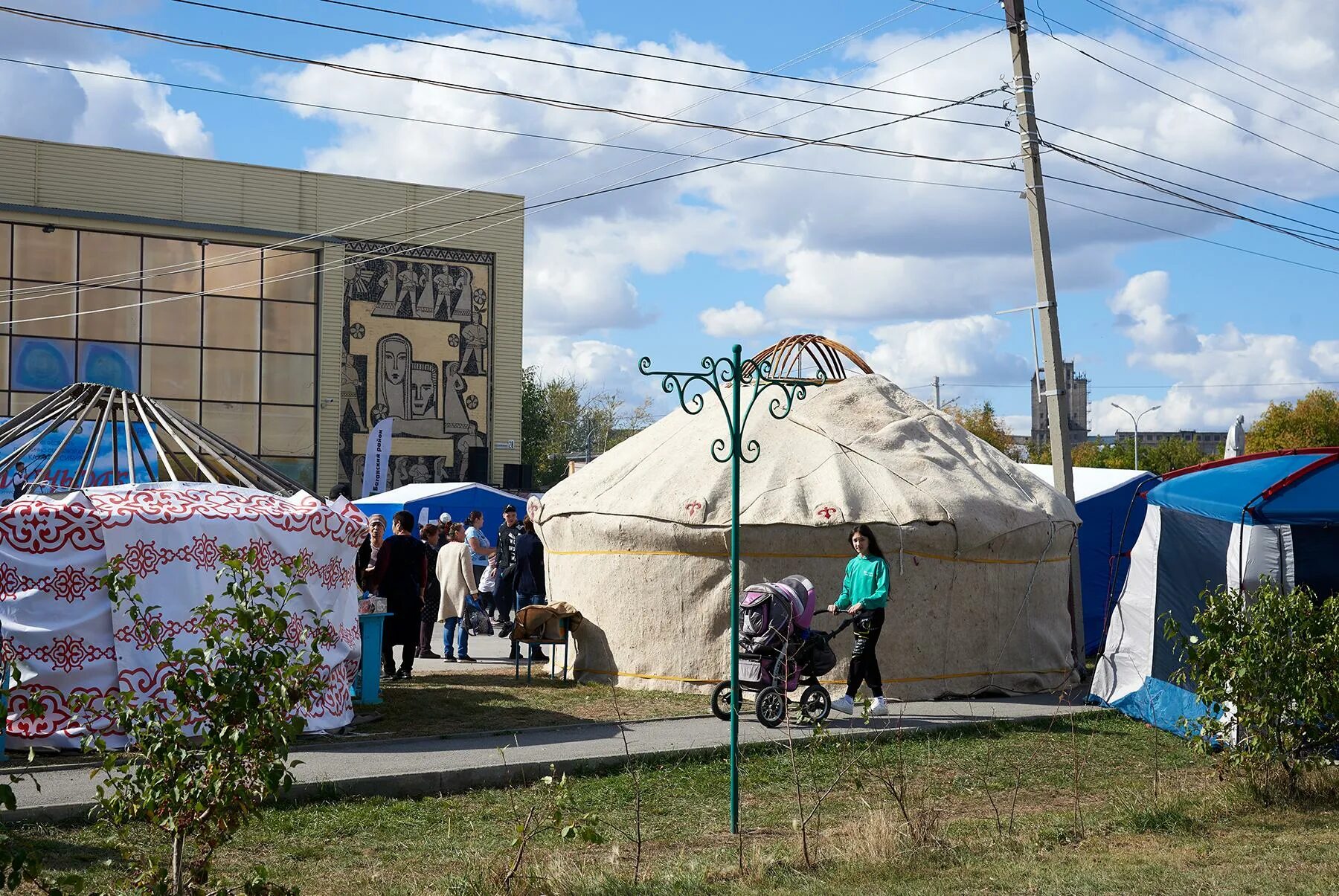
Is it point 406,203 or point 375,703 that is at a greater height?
point 406,203

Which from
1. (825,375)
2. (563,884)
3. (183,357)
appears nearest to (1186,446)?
(183,357)

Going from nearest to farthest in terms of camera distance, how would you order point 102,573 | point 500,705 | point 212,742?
point 212,742
point 102,573
point 500,705

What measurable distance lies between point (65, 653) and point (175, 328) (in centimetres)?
2955

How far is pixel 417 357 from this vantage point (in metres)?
39.7

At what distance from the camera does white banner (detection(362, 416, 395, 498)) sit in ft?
98.4

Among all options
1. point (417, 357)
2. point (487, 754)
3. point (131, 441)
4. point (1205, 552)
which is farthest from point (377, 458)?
point (1205, 552)

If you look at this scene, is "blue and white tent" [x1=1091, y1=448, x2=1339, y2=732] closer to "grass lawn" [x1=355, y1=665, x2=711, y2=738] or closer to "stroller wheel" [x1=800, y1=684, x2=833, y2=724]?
"stroller wheel" [x1=800, y1=684, x2=833, y2=724]

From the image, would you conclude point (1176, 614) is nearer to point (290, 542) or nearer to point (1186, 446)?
point (290, 542)

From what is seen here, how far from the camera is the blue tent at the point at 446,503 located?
2503 cm

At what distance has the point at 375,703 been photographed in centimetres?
1152

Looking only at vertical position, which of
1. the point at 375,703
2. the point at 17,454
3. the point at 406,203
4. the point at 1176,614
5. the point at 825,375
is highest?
the point at 406,203

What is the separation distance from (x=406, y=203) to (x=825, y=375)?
1083 inches

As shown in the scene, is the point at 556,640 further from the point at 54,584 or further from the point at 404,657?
the point at 54,584

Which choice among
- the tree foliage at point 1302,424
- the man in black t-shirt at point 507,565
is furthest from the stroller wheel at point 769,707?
the tree foliage at point 1302,424
